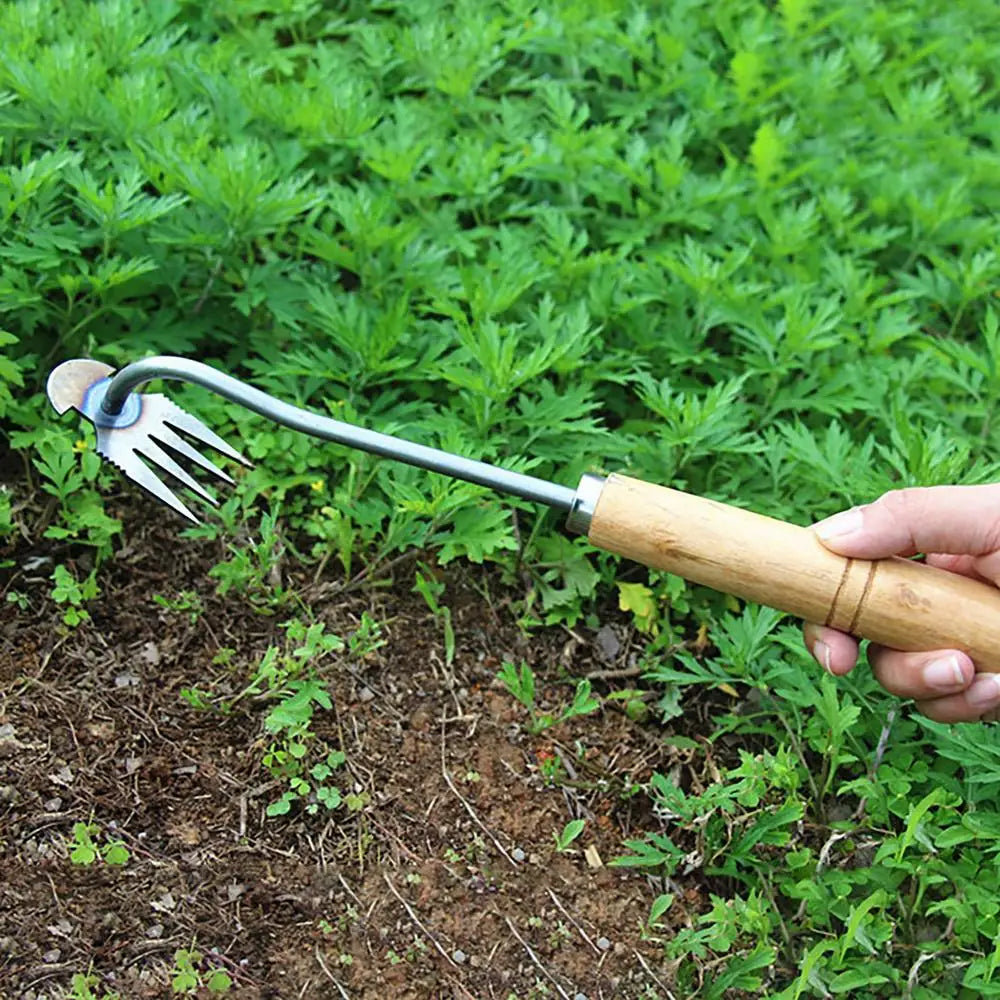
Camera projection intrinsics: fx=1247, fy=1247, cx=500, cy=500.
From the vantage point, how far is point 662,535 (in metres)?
2.27

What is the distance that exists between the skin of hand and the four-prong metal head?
128 cm

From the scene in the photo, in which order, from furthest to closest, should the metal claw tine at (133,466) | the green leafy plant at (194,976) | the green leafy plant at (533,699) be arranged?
the green leafy plant at (533,699) < the metal claw tine at (133,466) < the green leafy plant at (194,976)

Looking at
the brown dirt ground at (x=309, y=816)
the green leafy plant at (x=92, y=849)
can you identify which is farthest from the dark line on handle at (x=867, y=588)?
the green leafy plant at (x=92, y=849)

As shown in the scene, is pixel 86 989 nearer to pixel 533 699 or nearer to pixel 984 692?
pixel 533 699

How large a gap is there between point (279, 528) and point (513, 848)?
1.03 m

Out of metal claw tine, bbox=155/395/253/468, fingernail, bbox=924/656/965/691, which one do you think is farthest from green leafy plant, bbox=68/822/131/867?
fingernail, bbox=924/656/965/691

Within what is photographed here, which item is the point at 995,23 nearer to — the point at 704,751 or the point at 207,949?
the point at 704,751

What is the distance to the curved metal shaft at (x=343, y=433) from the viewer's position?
92.2 inches

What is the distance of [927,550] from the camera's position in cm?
248

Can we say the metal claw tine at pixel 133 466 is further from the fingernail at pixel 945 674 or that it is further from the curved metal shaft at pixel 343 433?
the fingernail at pixel 945 674

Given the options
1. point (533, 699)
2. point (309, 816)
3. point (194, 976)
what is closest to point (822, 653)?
point (533, 699)

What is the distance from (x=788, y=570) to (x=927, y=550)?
39 cm

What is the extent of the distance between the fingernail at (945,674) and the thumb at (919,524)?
0.72 ft

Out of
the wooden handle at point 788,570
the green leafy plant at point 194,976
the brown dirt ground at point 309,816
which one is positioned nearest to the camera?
the wooden handle at point 788,570
